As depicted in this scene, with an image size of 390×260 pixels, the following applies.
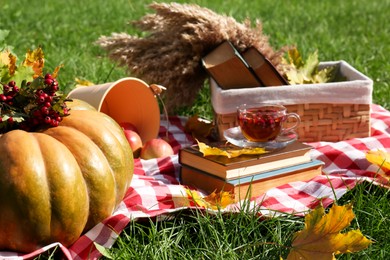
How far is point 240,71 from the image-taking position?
3459mm

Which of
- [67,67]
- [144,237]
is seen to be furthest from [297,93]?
[67,67]

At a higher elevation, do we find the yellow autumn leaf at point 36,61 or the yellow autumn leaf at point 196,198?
the yellow autumn leaf at point 36,61

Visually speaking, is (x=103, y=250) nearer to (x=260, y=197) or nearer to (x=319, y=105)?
(x=260, y=197)

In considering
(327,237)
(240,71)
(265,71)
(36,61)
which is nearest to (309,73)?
(265,71)

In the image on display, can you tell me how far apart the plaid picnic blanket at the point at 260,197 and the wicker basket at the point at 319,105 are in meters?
0.10

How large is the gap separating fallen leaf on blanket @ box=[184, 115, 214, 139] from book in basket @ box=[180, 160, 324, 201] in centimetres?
72

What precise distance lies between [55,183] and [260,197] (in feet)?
2.80

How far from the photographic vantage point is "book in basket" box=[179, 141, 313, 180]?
108 inches

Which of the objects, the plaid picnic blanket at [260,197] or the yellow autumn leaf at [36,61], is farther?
the yellow autumn leaf at [36,61]

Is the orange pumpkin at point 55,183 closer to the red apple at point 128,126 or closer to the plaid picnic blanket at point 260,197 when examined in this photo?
the plaid picnic blanket at point 260,197

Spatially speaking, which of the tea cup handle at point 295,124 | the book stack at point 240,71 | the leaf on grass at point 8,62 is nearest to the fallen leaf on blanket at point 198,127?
the book stack at point 240,71

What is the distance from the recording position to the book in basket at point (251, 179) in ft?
8.93

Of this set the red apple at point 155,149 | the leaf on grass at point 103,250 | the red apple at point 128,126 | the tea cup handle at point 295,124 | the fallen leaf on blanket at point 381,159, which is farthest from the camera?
the red apple at point 128,126

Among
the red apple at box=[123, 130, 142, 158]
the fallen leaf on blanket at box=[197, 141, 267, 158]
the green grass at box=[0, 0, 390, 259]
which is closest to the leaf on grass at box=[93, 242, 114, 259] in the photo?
the green grass at box=[0, 0, 390, 259]
